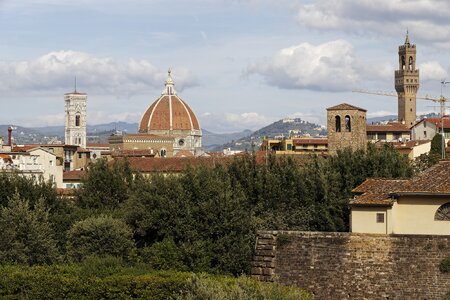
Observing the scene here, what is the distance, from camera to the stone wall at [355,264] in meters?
24.6

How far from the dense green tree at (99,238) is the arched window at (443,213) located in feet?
52.5

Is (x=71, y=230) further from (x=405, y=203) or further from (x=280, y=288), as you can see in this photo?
(x=280, y=288)

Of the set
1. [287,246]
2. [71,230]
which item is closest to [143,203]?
[71,230]

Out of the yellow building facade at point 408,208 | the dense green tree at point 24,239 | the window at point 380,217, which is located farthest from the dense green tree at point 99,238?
the window at point 380,217

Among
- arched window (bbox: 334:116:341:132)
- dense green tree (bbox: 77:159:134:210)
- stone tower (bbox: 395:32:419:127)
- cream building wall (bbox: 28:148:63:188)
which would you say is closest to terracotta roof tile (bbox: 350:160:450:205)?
dense green tree (bbox: 77:159:134:210)

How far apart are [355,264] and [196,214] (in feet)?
66.0

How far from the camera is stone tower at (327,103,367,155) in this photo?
91.4m

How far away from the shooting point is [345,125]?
92.4 metres

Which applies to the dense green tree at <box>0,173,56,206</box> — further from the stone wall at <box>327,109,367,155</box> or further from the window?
the stone wall at <box>327,109,367,155</box>

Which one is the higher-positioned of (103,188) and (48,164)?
(48,164)

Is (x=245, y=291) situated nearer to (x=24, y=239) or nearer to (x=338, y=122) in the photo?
(x=24, y=239)

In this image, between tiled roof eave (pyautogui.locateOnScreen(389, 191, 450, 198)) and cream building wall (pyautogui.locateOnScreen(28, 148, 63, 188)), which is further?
cream building wall (pyautogui.locateOnScreen(28, 148, 63, 188))

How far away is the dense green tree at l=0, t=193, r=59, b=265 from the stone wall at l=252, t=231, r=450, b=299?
1910cm

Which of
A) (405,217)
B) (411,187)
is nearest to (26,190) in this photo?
(411,187)
